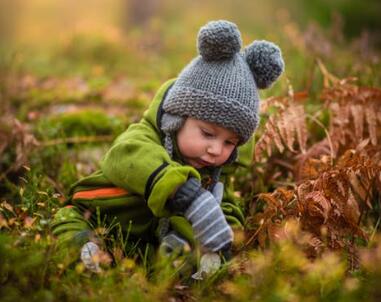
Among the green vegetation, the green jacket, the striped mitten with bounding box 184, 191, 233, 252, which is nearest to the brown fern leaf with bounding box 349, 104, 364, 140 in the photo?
Result: the green vegetation

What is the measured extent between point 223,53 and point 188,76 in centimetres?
23

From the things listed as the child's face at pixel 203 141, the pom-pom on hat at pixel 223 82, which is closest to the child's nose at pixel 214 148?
the child's face at pixel 203 141

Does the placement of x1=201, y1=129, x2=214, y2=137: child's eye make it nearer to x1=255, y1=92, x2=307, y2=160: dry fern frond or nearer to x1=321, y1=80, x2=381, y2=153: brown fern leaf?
x1=255, y1=92, x2=307, y2=160: dry fern frond

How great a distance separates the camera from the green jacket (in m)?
2.66

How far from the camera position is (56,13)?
20.4m

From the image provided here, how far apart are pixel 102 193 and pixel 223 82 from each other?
2.95 ft

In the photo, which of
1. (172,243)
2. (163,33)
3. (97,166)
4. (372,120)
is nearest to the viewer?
(172,243)

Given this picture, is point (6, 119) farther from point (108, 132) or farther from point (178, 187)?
point (178, 187)

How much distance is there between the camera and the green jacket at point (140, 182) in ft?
8.74

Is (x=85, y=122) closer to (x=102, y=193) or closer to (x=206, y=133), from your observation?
(x=102, y=193)

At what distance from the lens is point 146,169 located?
2719 mm

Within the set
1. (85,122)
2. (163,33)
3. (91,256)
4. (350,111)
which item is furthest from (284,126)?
(163,33)

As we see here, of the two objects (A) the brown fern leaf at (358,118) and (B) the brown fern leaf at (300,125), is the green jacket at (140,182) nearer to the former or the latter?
(B) the brown fern leaf at (300,125)

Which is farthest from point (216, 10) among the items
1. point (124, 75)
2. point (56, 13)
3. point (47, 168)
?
point (47, 168)
